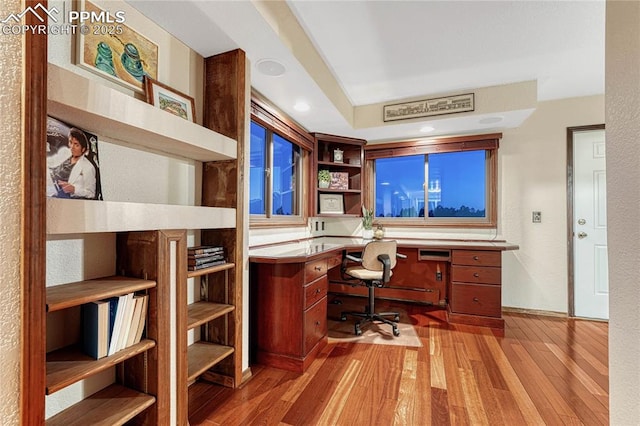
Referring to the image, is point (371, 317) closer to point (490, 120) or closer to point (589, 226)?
point (490, 120)

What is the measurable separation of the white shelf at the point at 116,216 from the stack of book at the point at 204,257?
5.9 inches

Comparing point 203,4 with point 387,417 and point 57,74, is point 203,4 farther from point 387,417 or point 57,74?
point 387,417

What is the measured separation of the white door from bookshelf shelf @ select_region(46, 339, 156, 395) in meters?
4.10

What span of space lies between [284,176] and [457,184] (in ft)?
7.31

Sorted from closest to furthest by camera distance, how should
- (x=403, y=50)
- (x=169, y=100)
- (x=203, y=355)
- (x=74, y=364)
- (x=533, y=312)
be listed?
(x=74, y=364)
(x=169, y=100)
(x=203, y=355)
(x=403, y=50)
(x=533, y=312)

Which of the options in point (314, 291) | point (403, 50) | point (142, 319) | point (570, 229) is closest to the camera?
point (142, 319)

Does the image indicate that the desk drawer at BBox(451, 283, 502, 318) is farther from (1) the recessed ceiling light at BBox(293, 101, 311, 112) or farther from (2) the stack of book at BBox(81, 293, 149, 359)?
(2) the stack of book at BBox(81, 293, 149, 359)

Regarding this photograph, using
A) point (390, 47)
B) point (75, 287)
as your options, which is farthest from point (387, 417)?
point (390, 47)

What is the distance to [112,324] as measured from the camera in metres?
1.21

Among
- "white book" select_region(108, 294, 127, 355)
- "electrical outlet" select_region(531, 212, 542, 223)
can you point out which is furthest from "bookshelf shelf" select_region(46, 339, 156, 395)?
"electrical outlet" select_region(531, 212, 542, 223)

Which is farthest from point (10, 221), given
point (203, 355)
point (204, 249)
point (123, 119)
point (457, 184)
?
point (457, 184)

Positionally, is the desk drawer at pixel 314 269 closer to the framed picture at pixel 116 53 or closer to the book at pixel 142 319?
the book at pixel 142 319

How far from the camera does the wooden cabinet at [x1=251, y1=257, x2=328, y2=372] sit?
2.07 m

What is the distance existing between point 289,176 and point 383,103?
4.50 ft
